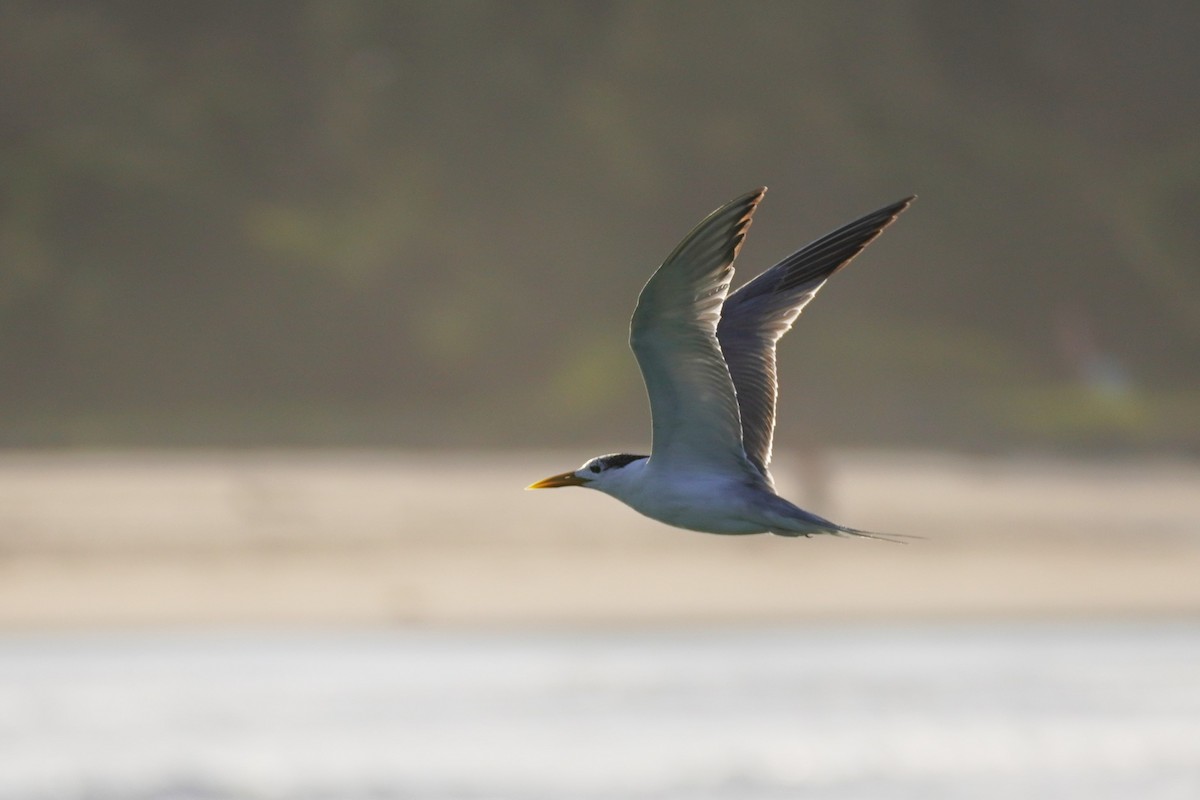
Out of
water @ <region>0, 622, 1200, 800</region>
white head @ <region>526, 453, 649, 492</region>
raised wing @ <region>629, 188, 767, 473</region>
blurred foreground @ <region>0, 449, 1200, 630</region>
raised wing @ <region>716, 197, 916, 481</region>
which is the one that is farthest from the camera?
blurred foreground @ <region>0, 449, 1200, 630</region>

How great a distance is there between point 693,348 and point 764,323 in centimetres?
149

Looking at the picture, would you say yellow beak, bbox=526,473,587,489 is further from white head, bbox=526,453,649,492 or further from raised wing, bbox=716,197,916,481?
raised wing, bbox=716,197,916,481

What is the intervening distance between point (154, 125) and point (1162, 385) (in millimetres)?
47206

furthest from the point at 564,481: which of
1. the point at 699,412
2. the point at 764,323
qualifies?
the point at 764,323

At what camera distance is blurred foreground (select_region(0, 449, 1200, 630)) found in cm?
4531

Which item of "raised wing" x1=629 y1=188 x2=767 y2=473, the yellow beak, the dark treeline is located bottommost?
the yellow beak

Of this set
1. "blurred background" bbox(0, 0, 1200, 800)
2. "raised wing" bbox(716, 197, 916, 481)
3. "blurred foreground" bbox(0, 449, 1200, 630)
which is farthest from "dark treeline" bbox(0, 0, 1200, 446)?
"raised wing" bbox(716, 197, 916, 481)

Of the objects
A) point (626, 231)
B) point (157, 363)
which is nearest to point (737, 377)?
point (157, 363)

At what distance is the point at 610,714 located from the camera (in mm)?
40812

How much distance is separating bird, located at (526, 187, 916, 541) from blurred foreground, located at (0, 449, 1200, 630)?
32.1 meters

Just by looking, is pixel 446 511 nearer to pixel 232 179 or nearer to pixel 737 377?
pixel 737 377

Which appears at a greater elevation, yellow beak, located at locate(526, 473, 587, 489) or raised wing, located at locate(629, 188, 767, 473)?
raised wing, located at locate(629, 188, 767, 473)

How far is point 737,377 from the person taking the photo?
46.1ft

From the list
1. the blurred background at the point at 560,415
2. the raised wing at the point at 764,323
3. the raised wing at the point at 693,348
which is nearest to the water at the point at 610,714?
the blurred background at the point at 560,415
